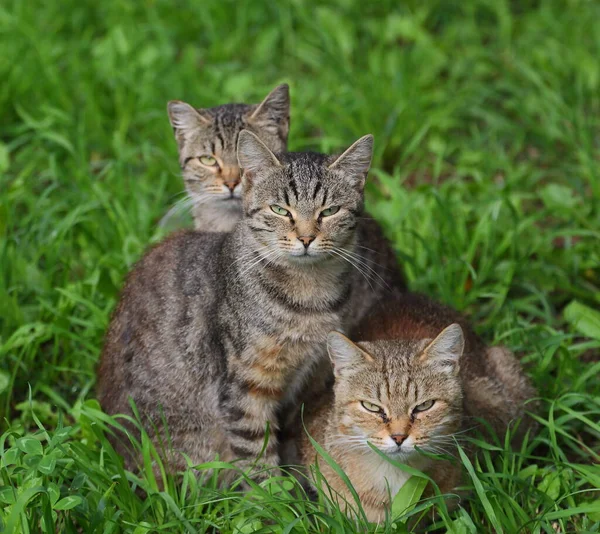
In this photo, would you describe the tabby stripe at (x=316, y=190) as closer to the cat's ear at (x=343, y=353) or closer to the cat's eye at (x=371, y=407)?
the cat's ear at (x=343, y=353)

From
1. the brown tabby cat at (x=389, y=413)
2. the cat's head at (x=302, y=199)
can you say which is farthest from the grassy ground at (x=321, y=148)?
the cat's head at (x=302, y=199)

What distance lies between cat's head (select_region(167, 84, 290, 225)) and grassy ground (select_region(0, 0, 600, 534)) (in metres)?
0.64

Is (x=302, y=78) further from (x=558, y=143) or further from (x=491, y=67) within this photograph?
(x=558, y=143)

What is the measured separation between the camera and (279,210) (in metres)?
4.25

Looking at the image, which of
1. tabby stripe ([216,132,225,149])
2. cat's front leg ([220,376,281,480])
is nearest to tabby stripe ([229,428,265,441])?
cat's front leg ([220,376,281,480])

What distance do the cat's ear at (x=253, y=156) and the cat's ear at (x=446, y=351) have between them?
3.60 ft

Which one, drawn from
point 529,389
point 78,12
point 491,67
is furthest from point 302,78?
point 529,389

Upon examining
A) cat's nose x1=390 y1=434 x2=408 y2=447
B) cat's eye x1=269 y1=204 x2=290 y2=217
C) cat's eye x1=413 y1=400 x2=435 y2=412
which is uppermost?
cat's eye x1=269 y1=204 x2=290 y2=217

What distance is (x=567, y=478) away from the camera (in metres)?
4.27

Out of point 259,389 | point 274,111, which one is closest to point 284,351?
point 259,389

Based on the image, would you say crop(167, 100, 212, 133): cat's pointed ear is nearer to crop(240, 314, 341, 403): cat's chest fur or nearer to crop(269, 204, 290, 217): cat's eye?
crop(269, 204, 290, 217): cat's eye

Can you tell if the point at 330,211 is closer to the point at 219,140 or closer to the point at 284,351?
the point at 284,351

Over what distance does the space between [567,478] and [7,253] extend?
326 cm

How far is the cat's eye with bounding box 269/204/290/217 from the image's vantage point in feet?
13.9
